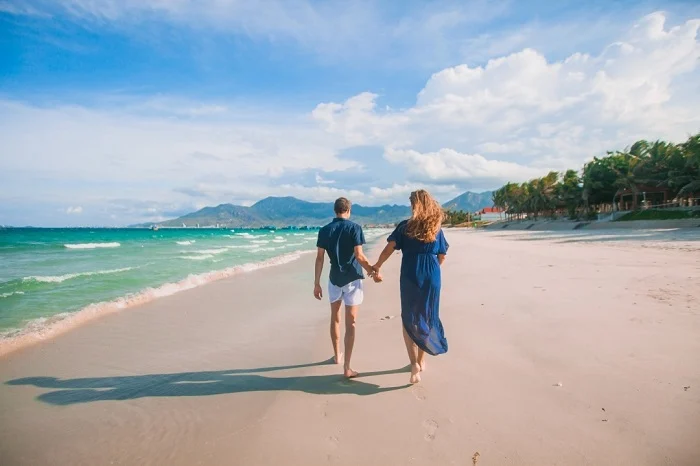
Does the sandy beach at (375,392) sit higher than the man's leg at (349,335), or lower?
lower

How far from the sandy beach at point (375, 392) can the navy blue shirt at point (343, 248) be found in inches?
46.3

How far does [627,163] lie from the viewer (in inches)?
2095

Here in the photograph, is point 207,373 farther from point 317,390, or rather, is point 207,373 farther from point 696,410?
point 696,410

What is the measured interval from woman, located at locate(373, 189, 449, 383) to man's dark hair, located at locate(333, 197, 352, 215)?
28.9 inches

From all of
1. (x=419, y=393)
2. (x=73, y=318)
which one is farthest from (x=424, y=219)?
(x=73, y=318)

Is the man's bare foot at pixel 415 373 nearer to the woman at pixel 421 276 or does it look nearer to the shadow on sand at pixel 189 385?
the woman at pixel 421 276

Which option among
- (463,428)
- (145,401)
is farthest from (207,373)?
(463,428)

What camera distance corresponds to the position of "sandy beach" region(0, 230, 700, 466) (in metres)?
2.95

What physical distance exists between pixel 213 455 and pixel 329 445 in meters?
0.92

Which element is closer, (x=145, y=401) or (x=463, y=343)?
(x=145, y=401)

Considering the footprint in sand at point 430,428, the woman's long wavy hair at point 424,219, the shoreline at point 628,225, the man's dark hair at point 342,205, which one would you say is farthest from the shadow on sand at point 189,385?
the shoreline at point 628,225

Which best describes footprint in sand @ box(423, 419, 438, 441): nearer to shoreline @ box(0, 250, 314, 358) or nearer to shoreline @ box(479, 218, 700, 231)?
shoreline @ box(0, 250, 314, 358)

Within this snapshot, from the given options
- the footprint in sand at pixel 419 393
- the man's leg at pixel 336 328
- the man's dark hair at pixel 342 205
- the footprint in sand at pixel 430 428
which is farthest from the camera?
the man's leg at pixel 336 328

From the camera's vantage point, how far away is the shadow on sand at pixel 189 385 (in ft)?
13.5
